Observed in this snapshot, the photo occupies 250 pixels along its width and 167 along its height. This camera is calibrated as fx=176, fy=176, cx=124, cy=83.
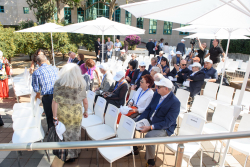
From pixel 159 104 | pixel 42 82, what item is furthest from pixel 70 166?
pixel 159 104

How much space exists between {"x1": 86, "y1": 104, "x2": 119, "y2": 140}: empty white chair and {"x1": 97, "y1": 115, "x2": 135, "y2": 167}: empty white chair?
28 cm

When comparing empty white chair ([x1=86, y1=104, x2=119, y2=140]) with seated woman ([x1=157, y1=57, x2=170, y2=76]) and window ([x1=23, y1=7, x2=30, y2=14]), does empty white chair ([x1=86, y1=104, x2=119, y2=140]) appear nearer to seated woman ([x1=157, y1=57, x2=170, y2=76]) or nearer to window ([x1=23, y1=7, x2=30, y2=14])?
seated woman ([x1=157, y1=57, x2=170, y2=76])

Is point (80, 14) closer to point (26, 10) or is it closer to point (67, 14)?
point (67, 14)

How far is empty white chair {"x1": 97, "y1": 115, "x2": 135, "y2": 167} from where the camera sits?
2810 mm

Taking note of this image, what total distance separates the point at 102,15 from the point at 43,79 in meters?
23.9

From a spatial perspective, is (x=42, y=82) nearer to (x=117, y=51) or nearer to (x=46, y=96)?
(x=46, y=96)

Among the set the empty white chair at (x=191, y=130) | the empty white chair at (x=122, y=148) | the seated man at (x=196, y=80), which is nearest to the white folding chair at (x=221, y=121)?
the empty white chair at (x=191, y=130)

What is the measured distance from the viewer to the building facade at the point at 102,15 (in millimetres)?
24297

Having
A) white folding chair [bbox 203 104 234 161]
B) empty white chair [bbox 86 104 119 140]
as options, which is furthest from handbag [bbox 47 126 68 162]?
white folding chair [bbox 203 104 234 161]

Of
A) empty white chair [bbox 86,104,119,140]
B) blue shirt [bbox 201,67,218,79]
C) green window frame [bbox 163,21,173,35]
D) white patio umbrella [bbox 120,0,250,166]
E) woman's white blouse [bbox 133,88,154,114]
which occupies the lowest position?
empty white chair [bbox 86,104,119,140]

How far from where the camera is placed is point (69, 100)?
3049 mm

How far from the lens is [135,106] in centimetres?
415

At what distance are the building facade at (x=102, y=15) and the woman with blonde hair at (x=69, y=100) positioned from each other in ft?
72.0

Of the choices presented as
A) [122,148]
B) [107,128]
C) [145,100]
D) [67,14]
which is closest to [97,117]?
[107,128]
